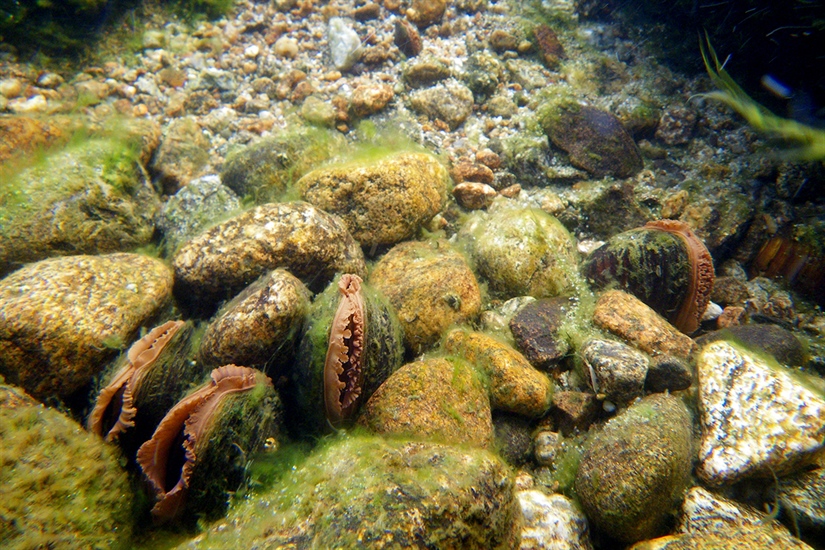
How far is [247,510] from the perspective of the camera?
2.06 m

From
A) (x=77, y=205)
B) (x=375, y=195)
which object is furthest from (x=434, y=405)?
(x=77, y=205)

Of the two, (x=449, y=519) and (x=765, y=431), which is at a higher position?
(x=449, y=519)

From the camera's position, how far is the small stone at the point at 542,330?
11.4 feet

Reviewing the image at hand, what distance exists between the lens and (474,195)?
4953mm

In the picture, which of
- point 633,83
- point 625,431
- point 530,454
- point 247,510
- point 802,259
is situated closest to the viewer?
point 247,510

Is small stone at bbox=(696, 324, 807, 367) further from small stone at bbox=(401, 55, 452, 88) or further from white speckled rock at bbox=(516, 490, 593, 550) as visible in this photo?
small stone at bbox=(401, 55, 452, 88)

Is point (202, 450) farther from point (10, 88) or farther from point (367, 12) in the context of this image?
point (367, 12)

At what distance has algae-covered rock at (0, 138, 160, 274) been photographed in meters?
3.62

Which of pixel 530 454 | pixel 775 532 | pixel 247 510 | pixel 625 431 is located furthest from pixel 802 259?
pixel 247 510

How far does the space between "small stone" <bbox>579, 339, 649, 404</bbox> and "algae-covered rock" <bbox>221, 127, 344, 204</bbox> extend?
13.0ft

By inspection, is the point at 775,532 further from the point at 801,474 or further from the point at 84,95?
the point at 84,95

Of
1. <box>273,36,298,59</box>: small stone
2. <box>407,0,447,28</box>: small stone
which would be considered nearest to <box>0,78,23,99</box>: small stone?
<box>273,36,298,59</box>: small stone

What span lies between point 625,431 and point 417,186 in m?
3.07

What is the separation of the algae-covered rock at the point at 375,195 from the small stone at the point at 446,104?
1966mm
